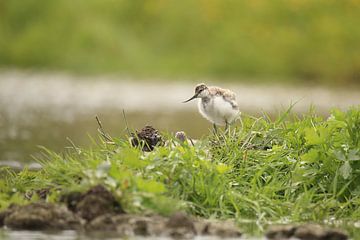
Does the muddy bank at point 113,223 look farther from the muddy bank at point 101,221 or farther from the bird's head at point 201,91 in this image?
the bird's head at point 201,91

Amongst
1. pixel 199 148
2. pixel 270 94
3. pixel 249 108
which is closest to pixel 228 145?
pixel 199 148

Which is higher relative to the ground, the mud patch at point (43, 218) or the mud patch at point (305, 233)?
the mud patch at point (43, 218)

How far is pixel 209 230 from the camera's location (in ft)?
28.5

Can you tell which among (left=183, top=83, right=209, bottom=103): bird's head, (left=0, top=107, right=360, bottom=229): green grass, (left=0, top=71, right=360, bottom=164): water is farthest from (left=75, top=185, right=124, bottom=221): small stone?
(left=0, top=71, right=360, bottom=164): water

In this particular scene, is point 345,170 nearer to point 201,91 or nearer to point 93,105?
point 201,91

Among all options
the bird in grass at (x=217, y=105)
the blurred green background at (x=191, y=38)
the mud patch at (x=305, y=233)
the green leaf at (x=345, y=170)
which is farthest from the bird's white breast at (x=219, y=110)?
the blurred green background at (x=191, y=38)

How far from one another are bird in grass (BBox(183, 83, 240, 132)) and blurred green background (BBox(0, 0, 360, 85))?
24.4m

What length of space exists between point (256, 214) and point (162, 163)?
2.99 ft

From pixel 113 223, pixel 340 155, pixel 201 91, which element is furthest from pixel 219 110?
pixel 113 223

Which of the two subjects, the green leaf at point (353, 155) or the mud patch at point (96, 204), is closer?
the mud patch at point (96, 204)

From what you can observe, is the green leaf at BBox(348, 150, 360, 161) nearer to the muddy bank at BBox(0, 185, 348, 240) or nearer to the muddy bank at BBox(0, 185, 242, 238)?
the muddy bank at BBox(0, 185, 348, 240)

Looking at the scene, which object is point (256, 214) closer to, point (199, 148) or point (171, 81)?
point (199, 148)

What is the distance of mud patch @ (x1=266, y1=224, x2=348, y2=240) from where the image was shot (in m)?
8.47

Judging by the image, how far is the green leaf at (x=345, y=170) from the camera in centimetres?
1012
